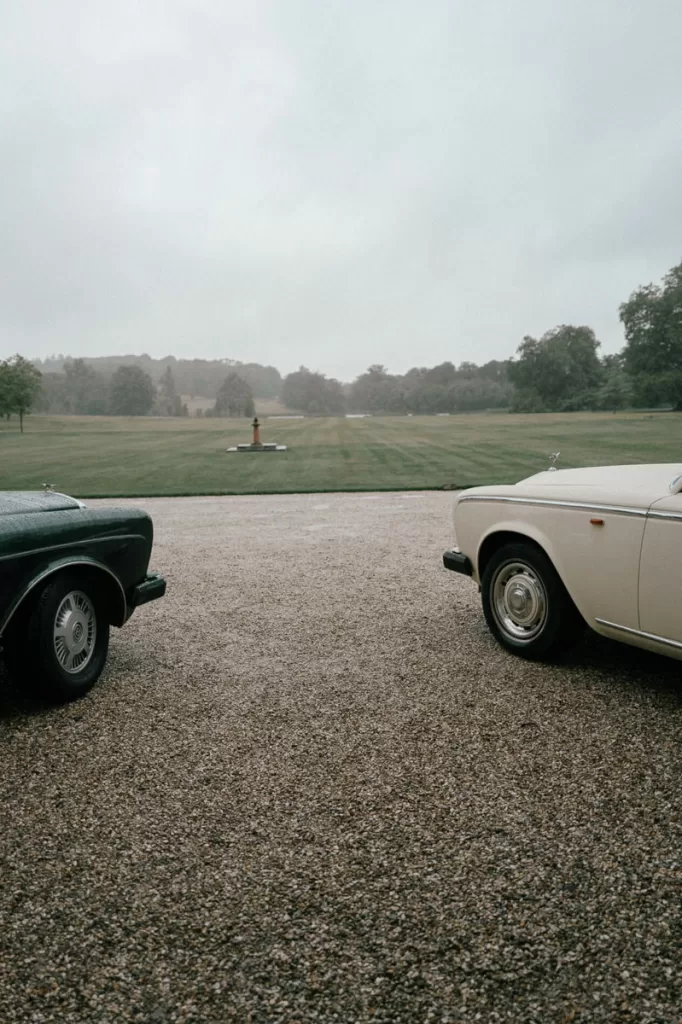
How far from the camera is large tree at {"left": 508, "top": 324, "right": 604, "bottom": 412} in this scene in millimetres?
82750

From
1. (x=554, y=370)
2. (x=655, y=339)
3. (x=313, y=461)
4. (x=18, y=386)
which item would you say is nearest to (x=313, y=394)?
(x=554, y=370)

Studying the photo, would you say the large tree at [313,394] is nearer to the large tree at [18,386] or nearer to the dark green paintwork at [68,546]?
the large tree at [18,386]

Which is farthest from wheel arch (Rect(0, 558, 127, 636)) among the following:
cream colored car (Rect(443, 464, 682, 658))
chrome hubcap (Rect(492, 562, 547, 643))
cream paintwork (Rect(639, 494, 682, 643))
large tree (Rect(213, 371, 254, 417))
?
large tree (Rect(213, 371, 254, 417))

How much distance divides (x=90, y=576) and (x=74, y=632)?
34cm

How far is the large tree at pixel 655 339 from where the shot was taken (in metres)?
52.5

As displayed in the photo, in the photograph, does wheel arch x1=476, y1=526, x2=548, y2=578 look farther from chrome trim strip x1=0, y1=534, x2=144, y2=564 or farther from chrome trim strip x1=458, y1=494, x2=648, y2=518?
chrome trim strip x1=0, y1=534, x2=144, y2=564

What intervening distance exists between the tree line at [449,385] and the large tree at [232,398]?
195 mm

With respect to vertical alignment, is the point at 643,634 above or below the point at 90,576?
below

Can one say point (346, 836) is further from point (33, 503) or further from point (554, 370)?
point (554, 370)

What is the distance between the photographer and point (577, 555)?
3.92 metres

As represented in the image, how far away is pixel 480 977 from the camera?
76.5 inches

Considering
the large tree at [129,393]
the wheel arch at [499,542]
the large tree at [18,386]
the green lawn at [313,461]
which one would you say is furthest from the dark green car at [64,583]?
the large tree at [129,393]

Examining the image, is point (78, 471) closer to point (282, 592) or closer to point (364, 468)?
point (364, 468)

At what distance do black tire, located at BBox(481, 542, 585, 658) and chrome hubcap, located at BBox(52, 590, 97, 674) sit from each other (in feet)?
8.00
